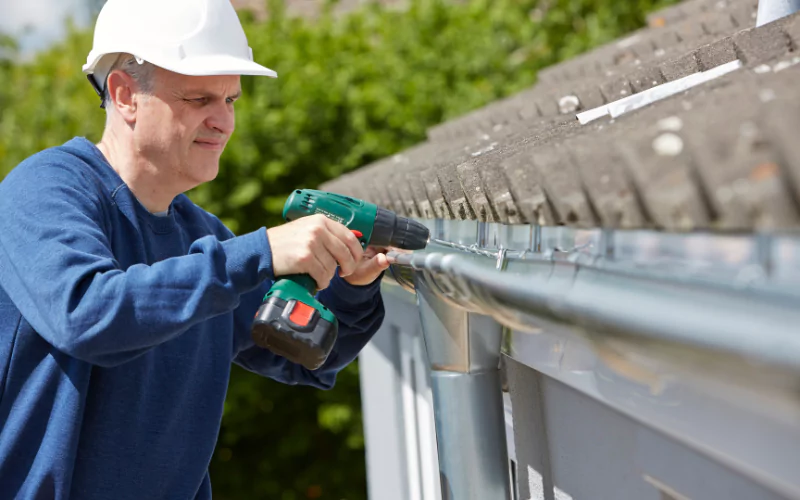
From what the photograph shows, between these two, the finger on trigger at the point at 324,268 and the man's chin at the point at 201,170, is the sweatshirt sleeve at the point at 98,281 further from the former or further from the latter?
the man's chin at the point at 201,170

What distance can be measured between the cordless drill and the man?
6 centimetres

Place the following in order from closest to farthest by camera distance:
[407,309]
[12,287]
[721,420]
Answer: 1. [721,420]
2. [12,287]
3. [407,309]

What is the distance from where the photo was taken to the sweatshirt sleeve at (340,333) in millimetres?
2385

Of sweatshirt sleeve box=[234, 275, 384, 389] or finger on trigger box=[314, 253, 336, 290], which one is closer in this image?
finger on trigger box=[314, 253, 336, 290]

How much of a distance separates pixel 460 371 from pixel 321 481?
6296mm

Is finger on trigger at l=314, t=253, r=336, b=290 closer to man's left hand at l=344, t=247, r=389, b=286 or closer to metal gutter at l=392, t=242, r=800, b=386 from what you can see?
man's left hand at l=344, t=247, r=389, b=286

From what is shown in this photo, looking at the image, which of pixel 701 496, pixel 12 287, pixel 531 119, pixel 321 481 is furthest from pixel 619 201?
pixel 321 481

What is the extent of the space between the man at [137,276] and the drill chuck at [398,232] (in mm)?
116

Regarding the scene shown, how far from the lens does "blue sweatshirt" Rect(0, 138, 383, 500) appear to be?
1.70 meters

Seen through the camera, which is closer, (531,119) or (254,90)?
(531,119)

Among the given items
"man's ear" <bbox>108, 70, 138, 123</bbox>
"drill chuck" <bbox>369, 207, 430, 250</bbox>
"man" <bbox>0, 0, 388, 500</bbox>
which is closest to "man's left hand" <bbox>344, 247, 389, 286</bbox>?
"man" <bbox>0, 0, 388, 500</bbox>

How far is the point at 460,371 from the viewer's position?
200 cm

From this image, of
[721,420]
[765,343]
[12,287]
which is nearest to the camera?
[765,343]

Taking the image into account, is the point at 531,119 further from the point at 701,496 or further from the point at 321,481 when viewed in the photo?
the point at 321,481
